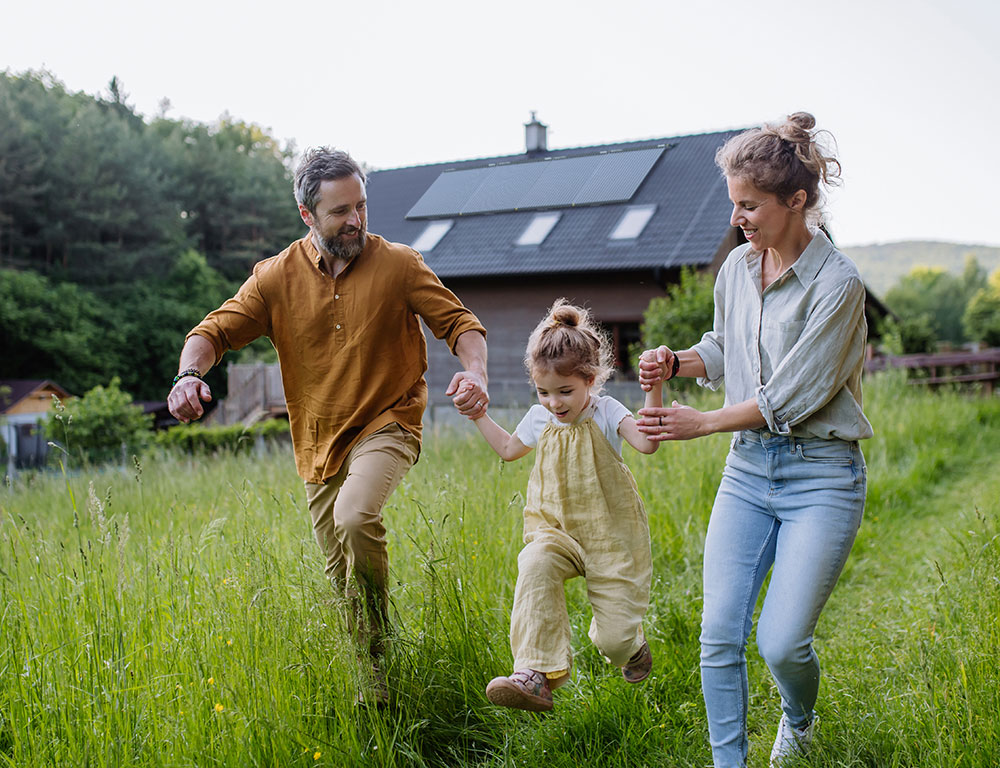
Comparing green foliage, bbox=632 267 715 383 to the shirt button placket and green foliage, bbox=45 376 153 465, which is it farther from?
the shirt button placket

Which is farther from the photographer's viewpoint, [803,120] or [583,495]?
[583,495]

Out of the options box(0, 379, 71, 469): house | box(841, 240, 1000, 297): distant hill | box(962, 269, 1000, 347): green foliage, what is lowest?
box(0, 379, 71, 469): house

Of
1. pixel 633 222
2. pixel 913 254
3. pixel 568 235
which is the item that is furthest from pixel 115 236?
pixel 913 254

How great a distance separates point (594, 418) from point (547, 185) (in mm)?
20404

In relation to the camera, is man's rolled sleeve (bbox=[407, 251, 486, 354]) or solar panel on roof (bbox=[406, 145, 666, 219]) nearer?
man's rolled sleeve (bbox=[407, 251, 486, 354])

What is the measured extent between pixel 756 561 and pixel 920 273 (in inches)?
4324

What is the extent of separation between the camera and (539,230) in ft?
78.8

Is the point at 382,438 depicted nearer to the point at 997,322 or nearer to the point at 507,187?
the point at 507,187

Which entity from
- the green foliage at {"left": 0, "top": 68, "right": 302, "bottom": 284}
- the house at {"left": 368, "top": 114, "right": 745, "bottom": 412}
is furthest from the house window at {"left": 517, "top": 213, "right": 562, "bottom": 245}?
the green foliage at {"left": 0, "top": 68, "right": 302, "bottom": 284}

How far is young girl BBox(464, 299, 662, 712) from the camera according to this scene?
3.16 m

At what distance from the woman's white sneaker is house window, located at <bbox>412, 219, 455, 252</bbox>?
2182cm

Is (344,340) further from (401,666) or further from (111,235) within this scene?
(111,235)

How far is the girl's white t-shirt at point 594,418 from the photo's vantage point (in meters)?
3.24

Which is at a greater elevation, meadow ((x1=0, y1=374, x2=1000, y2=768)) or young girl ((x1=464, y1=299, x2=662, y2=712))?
young girl ((x1=464, y1=299, x2=662, y2=712))
